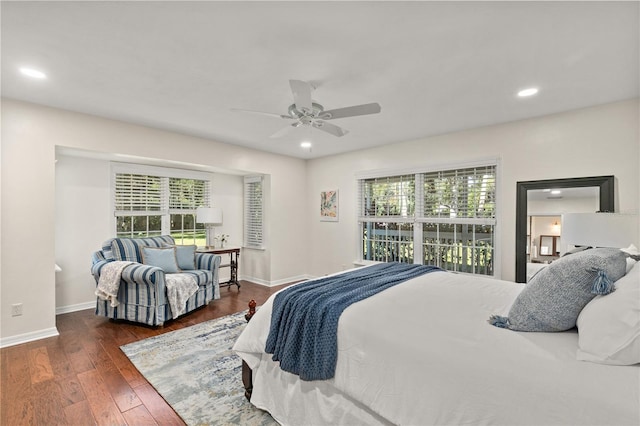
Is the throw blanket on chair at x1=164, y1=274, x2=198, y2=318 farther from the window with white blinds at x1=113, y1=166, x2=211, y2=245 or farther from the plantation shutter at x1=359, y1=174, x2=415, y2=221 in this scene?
the plantation shutter at x1=359, y1=174, x2=415, y2=221

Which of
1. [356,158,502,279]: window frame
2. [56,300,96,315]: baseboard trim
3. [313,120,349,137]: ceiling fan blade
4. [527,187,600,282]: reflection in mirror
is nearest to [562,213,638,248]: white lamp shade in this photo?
[527,187,600,282]: reflection in mirror

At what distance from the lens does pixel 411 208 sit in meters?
4.79

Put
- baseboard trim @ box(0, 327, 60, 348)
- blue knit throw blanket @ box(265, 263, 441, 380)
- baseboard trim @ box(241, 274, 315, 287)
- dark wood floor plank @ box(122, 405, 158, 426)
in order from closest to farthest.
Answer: blue knit throw blanket @ box(265, 263, 441, 380) → dark wood floor plank @ box(122, 405, 158, 426) → baseboard trim @ box(0, 327, 60, 348) → baseboard trim @ box(241, 274, 315, 287)

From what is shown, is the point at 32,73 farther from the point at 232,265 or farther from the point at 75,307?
the point at 232,265

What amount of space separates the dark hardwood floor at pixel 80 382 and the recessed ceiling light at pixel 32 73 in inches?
97.6

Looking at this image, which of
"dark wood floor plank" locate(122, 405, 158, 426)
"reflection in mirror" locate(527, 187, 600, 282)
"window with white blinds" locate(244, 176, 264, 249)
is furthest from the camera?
"window with white blinds" locate(244, 176, 264, 249)

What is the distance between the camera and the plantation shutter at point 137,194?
4.52 m

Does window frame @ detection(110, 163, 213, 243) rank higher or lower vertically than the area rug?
higher

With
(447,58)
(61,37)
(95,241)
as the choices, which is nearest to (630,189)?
(447,58)

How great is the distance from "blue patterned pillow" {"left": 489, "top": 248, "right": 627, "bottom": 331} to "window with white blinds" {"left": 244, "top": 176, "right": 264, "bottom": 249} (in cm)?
470

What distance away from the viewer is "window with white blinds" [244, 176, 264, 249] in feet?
18.8

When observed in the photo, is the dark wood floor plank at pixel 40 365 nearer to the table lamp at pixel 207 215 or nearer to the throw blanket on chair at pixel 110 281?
the throw blanket on chair at pixel 110 281

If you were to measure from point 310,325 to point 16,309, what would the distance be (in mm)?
3319

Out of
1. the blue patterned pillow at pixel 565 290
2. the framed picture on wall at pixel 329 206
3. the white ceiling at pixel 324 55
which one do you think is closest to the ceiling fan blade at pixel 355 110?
the white ceiling at pixel 324 55
